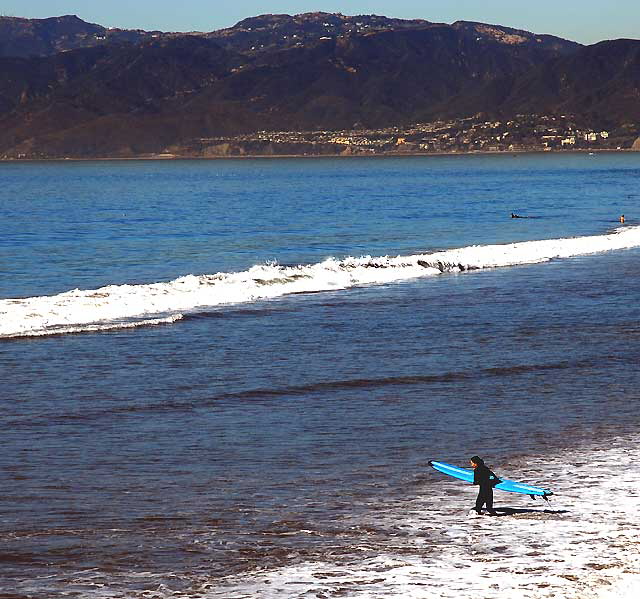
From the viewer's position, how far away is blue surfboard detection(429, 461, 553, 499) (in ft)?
44.2

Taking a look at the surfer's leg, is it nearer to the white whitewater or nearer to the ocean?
the ocean

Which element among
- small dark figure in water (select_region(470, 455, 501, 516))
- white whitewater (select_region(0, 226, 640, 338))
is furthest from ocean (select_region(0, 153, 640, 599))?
small dark figure in water (select_region(470, 455, 501, 516))

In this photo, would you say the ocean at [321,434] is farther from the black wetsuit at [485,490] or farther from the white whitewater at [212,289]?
the black wetsuit at [485,490]

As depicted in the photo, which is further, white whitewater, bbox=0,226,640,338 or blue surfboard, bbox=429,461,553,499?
white whitewater, bbox=0,226,640,338

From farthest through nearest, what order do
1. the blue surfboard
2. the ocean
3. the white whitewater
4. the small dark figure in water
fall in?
the white whitewater → the blue surfboard → the small dark figure in water → the ocean

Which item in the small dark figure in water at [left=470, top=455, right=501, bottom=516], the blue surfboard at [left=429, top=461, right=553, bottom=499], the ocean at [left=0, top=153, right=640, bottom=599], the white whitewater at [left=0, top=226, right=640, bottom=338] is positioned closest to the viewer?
the ocean at [left=0, top=153, right=640, bottom=599]

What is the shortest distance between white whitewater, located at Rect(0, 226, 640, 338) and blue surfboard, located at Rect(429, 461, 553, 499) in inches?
572

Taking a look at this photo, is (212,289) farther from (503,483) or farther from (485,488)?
(485,488)

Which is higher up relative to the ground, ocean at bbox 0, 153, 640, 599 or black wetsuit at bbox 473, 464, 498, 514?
black wetsuit at bbox 473, 464, 498, 514

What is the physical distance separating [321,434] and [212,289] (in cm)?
1855

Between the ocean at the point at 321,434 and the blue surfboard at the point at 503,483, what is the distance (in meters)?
0.19

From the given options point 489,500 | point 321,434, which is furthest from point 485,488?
point 321,434

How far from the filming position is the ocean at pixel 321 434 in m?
11.8

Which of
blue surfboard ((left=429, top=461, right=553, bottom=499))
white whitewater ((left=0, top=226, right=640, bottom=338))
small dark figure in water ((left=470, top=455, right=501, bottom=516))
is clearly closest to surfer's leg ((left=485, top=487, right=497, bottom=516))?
small dark figure in water ((left=470, top=455, right=501, bottom=516))
